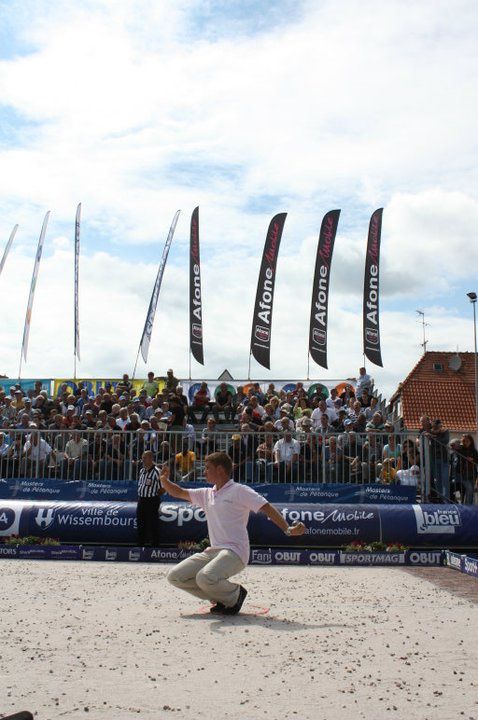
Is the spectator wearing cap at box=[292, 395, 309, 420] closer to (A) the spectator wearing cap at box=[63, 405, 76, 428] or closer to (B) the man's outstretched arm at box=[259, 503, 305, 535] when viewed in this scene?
(A) the spectator wearing cap at box=[63, 405, 76, 428]

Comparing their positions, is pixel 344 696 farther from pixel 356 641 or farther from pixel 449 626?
pixel 449 626

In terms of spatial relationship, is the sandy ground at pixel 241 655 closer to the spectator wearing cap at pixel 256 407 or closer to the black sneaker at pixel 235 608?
the black sneaker at pixel 235 608

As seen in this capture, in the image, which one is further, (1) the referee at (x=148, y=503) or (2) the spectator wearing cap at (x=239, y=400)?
(2) the spectator wearing cap at (x=239, y=400)

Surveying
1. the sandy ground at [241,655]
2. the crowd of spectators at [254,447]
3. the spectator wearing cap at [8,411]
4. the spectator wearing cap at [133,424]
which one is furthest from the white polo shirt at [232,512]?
the spectator wearing cap at [8,411]

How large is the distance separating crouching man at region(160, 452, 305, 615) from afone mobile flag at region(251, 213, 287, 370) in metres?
19.3

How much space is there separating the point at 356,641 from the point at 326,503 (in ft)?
33.9

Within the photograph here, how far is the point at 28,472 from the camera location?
19.0m

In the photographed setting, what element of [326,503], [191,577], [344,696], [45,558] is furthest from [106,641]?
[326,503]

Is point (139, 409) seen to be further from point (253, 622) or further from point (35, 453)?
point (253, 622)

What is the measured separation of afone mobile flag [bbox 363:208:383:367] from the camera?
28.3 meters

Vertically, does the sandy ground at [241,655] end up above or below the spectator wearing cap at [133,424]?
below

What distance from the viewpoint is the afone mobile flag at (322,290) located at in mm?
28094

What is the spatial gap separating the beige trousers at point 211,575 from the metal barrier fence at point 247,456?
9759 mm

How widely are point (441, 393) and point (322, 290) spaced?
32.0 m
